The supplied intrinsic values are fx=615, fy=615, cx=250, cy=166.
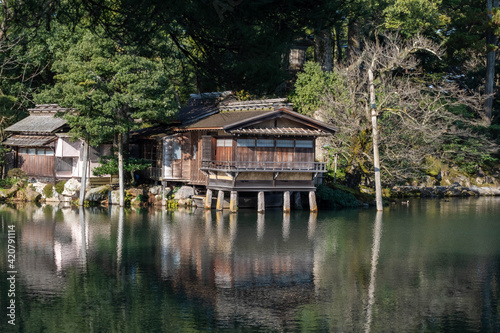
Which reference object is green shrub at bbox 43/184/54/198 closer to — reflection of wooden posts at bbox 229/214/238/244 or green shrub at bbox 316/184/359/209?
reflection of wooden posts at bbox 229/214/238/244

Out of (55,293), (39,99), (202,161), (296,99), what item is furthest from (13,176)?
(55,293)

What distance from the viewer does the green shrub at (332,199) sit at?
123ft

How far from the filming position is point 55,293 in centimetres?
1653

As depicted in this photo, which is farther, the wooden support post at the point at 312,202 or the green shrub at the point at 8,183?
the green shrub at the point at 8,183

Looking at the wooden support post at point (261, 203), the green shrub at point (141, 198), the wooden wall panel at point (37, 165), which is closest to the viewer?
the wooden support post at point (261, 203)

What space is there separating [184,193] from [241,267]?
17.4 metres

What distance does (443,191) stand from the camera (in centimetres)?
4909

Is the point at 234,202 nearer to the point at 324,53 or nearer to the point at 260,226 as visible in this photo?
the point at 260,226

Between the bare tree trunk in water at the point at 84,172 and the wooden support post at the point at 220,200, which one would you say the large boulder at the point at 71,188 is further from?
the wooden support post at the point at 220,200

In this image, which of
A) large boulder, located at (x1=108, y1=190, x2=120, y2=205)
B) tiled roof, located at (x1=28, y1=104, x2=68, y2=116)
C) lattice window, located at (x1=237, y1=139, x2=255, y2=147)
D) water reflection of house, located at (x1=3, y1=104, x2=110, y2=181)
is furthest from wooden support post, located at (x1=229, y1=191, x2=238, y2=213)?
tiled roof, located at (x1=28, y1=104, x2=68, y2=116)

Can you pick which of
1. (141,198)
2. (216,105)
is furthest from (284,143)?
(141,198)

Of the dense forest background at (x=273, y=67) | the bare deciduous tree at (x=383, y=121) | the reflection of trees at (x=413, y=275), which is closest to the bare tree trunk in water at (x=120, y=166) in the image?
the dense forest background at (x=273, y=67)

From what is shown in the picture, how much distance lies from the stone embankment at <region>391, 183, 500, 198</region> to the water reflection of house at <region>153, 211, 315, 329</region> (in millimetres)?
20581

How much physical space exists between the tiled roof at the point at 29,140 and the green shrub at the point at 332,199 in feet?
56.7
